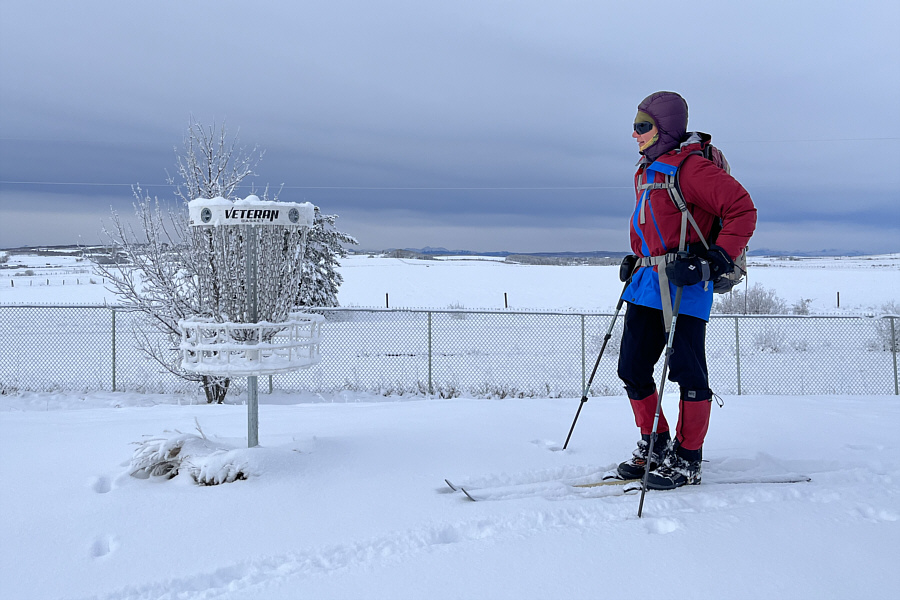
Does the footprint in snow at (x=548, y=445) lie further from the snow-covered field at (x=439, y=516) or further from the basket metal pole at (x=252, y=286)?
the basket metal pole at (x=252, y=286)

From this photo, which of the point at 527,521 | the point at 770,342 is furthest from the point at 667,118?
the point at 770,342

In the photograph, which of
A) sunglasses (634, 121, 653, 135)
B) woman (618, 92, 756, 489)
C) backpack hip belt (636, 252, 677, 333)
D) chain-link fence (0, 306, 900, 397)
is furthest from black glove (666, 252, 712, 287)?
chain-link fence (0, 306, 900, 397)

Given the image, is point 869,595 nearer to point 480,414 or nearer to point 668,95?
point 668,95

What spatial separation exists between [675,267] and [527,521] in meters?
1.52

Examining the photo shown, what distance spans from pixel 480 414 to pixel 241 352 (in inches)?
82.9

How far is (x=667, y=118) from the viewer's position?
3588 mm

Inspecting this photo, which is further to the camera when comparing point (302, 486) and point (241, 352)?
point (241, 352)

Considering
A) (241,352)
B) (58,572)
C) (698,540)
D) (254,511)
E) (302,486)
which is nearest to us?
(58,572)

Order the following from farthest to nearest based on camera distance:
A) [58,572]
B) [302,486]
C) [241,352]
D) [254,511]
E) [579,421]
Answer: [579,421] → [241,352] → [302,486] → [254,511] → [58,572]

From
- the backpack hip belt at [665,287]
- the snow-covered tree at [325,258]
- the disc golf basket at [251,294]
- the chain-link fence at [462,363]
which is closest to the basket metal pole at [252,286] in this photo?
the disc golf basket at [251,294]

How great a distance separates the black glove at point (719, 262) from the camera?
3.21m

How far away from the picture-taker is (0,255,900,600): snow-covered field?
7.70 feet

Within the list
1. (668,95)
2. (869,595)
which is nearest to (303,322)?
(668,95)

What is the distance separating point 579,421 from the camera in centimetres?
509
